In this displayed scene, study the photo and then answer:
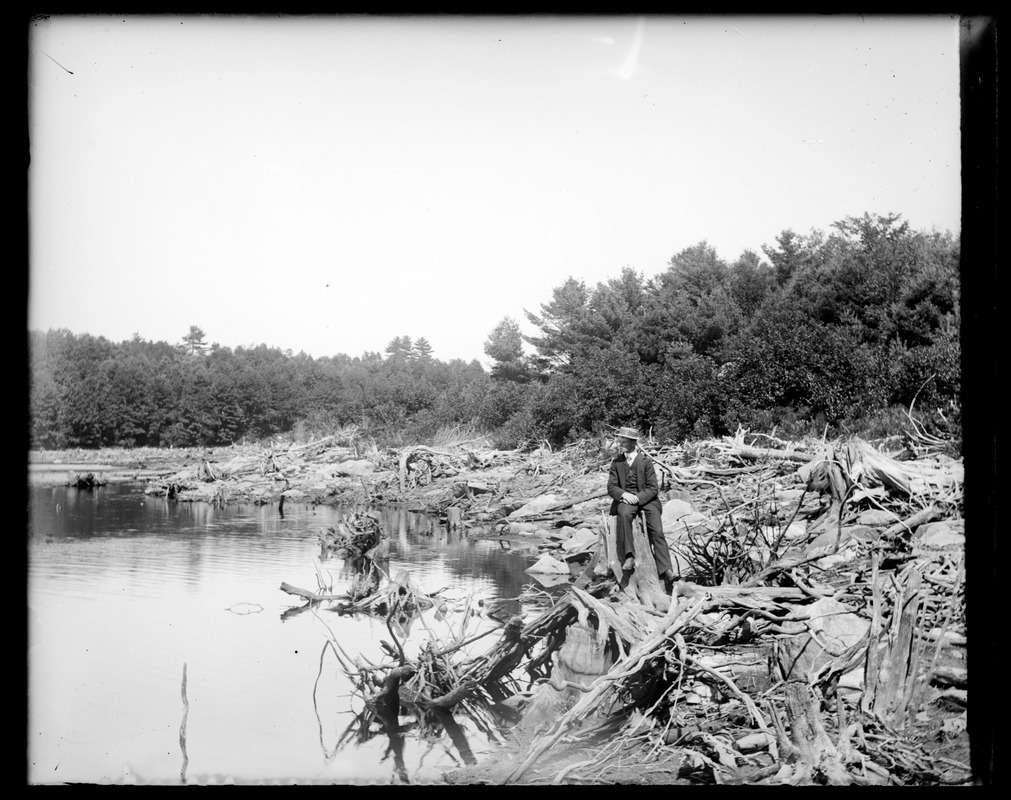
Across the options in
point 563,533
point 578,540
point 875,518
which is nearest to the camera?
point 875,518

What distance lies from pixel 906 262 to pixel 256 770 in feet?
53.9

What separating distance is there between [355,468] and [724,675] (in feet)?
52.8

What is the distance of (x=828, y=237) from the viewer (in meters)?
20.4

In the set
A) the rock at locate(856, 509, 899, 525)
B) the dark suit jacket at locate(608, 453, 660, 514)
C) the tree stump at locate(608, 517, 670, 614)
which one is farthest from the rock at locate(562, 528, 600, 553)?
the tree stump at locate(608, 517, 670, 614)

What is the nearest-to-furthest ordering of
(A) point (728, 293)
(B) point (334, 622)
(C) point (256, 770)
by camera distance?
(C) point (256, 770), (B) point (334, 622), (A) point (728, 293)

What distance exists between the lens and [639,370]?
16.0 m

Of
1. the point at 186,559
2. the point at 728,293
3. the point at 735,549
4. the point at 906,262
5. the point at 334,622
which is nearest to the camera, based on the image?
the point at 735,549

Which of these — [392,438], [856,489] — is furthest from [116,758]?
[392,438]

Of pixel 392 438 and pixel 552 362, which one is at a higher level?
pixel 552 362

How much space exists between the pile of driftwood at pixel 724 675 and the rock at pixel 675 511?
9.93ft

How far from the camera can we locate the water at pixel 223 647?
5238mm

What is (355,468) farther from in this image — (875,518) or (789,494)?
(875,518)

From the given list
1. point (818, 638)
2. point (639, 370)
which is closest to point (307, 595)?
point (818, 638)
